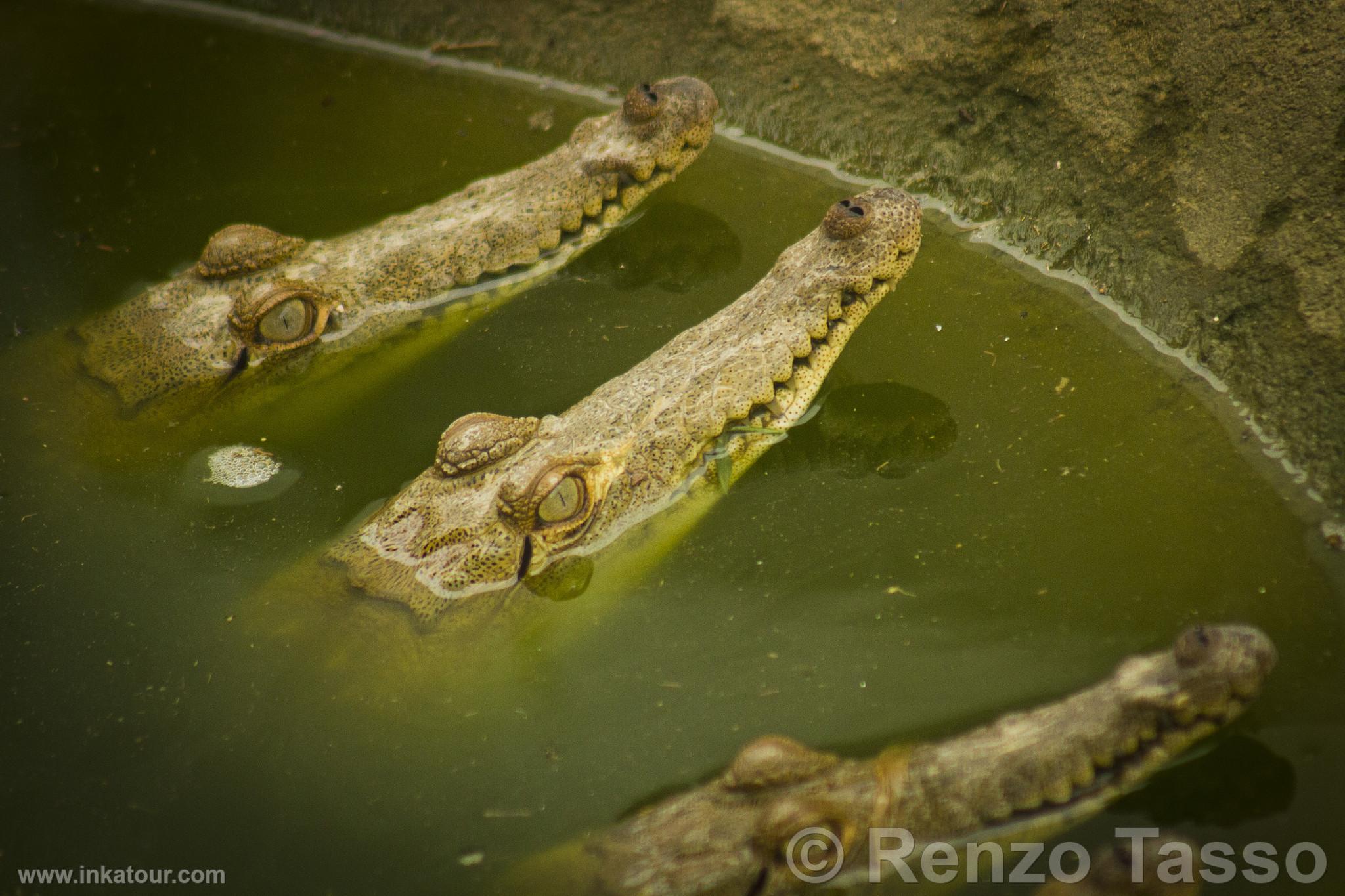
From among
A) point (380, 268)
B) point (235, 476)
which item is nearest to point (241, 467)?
point (235, 476)

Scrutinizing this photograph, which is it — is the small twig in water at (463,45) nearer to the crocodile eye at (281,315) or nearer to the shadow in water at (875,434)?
the crocodile eye at (281,315)

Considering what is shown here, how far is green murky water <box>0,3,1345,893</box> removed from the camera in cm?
278

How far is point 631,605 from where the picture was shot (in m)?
3.23

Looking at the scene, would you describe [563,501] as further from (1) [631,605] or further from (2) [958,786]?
(2) [958,786]

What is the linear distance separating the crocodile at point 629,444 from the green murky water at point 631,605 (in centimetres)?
16

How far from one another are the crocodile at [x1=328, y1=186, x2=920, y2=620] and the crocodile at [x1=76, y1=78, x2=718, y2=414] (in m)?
1.11

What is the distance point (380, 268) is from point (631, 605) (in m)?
2.11

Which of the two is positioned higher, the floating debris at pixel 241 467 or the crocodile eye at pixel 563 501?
the floating debris at pixel 241 467

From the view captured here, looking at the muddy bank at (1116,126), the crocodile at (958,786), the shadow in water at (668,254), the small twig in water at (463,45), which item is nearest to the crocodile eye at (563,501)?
the crocodile at (958,786)

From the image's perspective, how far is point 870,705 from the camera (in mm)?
2854

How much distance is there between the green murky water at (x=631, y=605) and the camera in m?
→ 2.78

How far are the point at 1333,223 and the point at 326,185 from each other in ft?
14.8

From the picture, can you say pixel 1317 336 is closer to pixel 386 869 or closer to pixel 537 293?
pixel 537 293

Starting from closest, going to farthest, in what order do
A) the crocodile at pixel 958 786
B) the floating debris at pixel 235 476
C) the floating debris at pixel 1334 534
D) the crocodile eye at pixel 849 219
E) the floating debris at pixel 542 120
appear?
the crocodile at pixel 958 786
the floating debris at pixel 1334 534
the crocodile eye at pixel 849 219
the floating debris at pixel 235 476
the floating debris at pixel 542 120
